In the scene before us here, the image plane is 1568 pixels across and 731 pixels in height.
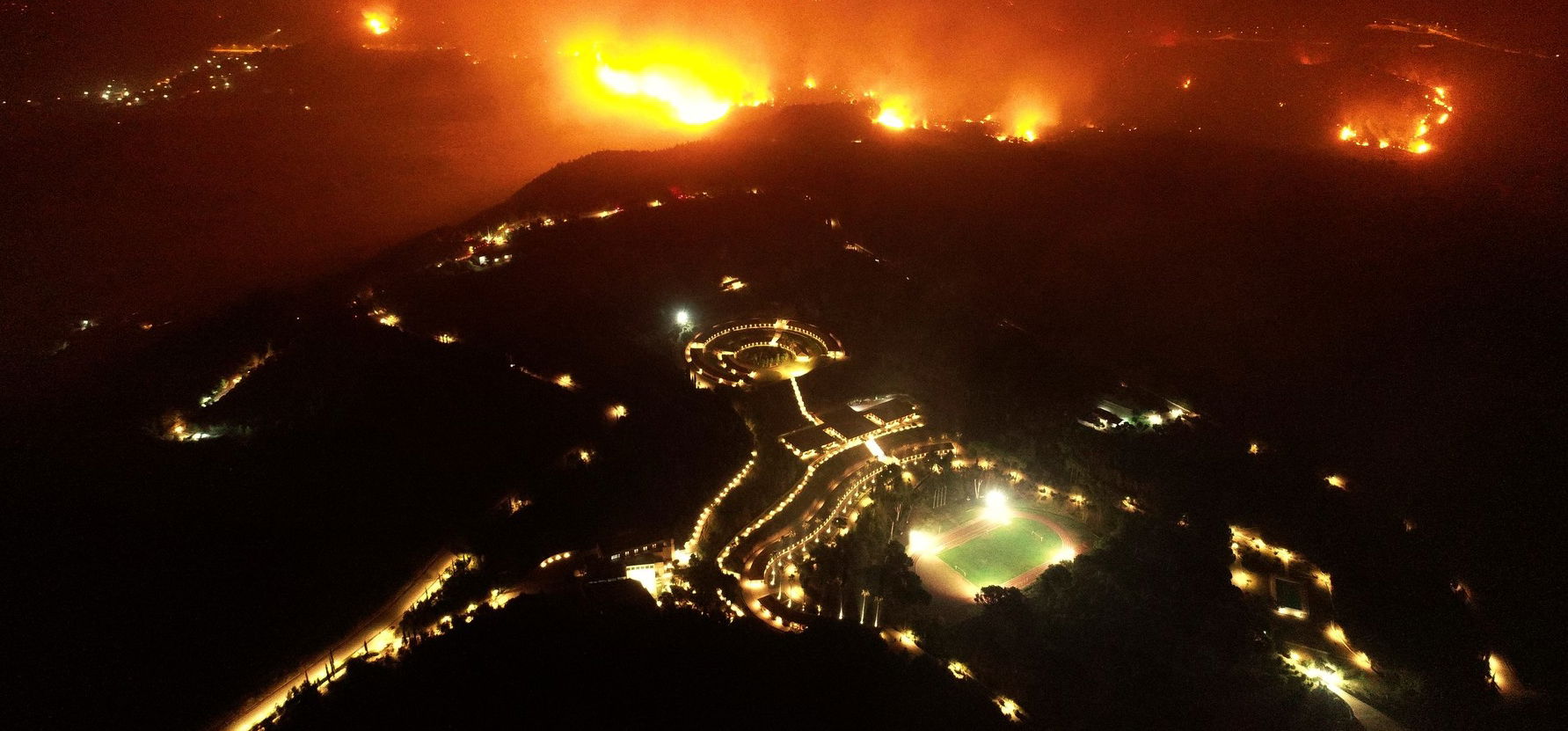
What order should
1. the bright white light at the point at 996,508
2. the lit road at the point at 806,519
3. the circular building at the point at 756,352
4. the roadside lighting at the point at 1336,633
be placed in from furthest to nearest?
the circular building at the point at 756,352
the bright white light at the point at 996,508
the roadside lighting at the point at 1336,633
the lit road at the point at 806,519

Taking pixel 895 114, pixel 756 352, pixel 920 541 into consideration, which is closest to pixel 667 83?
pixel 895 114

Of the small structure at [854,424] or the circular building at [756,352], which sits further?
the circular building at [756,352]

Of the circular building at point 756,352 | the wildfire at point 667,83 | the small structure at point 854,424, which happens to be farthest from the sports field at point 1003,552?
the wildfire at point 667,83

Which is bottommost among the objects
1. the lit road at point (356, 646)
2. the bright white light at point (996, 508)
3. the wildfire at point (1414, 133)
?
the lit road at point (356, 646)

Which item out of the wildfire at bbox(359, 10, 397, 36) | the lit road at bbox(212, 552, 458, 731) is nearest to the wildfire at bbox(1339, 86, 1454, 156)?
the lit road at bbox(212, 552, 458, 731)

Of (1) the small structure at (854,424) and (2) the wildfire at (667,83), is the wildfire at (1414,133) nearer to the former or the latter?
(1) the small structure at (854,424)

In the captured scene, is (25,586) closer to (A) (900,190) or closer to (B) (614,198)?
(B) (614,198)
